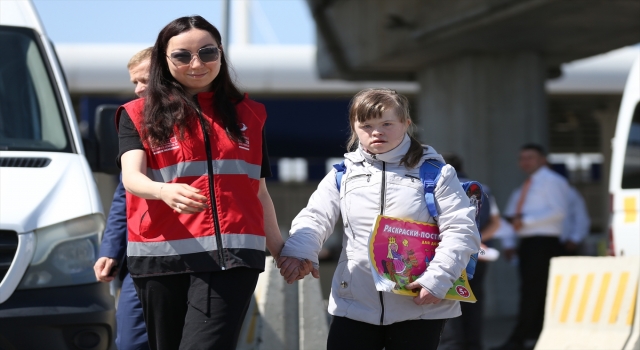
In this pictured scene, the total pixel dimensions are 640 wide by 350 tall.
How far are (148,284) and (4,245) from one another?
4.88ft

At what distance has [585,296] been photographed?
6.27m

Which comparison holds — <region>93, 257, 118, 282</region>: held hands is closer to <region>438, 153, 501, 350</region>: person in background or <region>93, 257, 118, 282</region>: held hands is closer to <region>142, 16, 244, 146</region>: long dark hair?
<region>142, 16, 244, 146</region>: long dark hair

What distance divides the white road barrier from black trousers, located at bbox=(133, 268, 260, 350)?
3.35 metres

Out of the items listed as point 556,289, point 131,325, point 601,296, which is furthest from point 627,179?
point 131,325

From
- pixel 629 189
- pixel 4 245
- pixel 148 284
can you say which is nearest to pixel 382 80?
pixel 629 189

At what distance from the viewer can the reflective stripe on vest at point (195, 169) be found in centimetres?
330

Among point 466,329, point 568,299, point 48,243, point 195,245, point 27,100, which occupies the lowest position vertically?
point 466,329

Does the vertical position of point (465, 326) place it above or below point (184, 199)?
below

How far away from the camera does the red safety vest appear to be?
3266 millimetres

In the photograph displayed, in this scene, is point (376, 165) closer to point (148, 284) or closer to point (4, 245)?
point (148, 284)

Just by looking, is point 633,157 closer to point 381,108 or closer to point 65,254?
point 381,108

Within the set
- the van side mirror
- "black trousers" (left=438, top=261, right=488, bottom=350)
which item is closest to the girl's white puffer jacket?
the van side mirror

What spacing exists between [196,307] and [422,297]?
86 centimetres

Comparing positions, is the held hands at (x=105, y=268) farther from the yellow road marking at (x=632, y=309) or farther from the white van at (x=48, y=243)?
the yellow road marking at (x=632, y=309)
